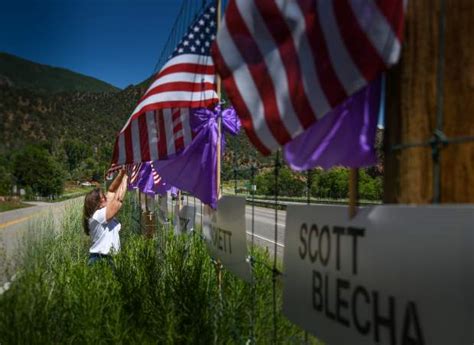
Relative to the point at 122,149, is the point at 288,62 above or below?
above

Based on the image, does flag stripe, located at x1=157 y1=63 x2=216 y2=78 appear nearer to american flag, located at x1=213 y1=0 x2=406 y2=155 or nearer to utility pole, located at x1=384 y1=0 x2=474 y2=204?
american flag, located at x1=213 y1=0 x2=406 y2=155

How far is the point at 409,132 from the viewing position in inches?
70.1

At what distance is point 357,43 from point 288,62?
14.2 inches

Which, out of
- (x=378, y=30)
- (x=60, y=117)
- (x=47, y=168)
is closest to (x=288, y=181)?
(x=378, y=30)

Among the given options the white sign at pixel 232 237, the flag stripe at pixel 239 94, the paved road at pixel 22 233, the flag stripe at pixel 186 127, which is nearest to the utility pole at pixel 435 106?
the flag stripe at pixel 239 94

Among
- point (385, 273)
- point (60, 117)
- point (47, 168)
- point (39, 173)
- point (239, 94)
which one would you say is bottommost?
point (385, 273)

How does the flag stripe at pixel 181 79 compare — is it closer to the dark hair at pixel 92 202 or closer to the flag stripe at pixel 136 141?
the flag stripe at pixel 136 141

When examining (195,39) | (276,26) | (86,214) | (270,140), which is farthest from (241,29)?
(86,214)

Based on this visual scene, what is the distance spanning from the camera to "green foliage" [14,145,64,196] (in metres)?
Result: 117

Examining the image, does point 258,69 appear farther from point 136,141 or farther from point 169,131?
point 136,141

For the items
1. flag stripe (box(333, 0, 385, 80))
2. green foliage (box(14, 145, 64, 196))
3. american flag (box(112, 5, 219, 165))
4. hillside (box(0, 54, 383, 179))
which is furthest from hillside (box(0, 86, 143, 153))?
flag stripe (box(333, 0, 385, 80))

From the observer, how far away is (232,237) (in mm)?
3883

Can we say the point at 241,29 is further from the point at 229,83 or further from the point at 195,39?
the point at 195,39

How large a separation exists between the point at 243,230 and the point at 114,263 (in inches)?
121
